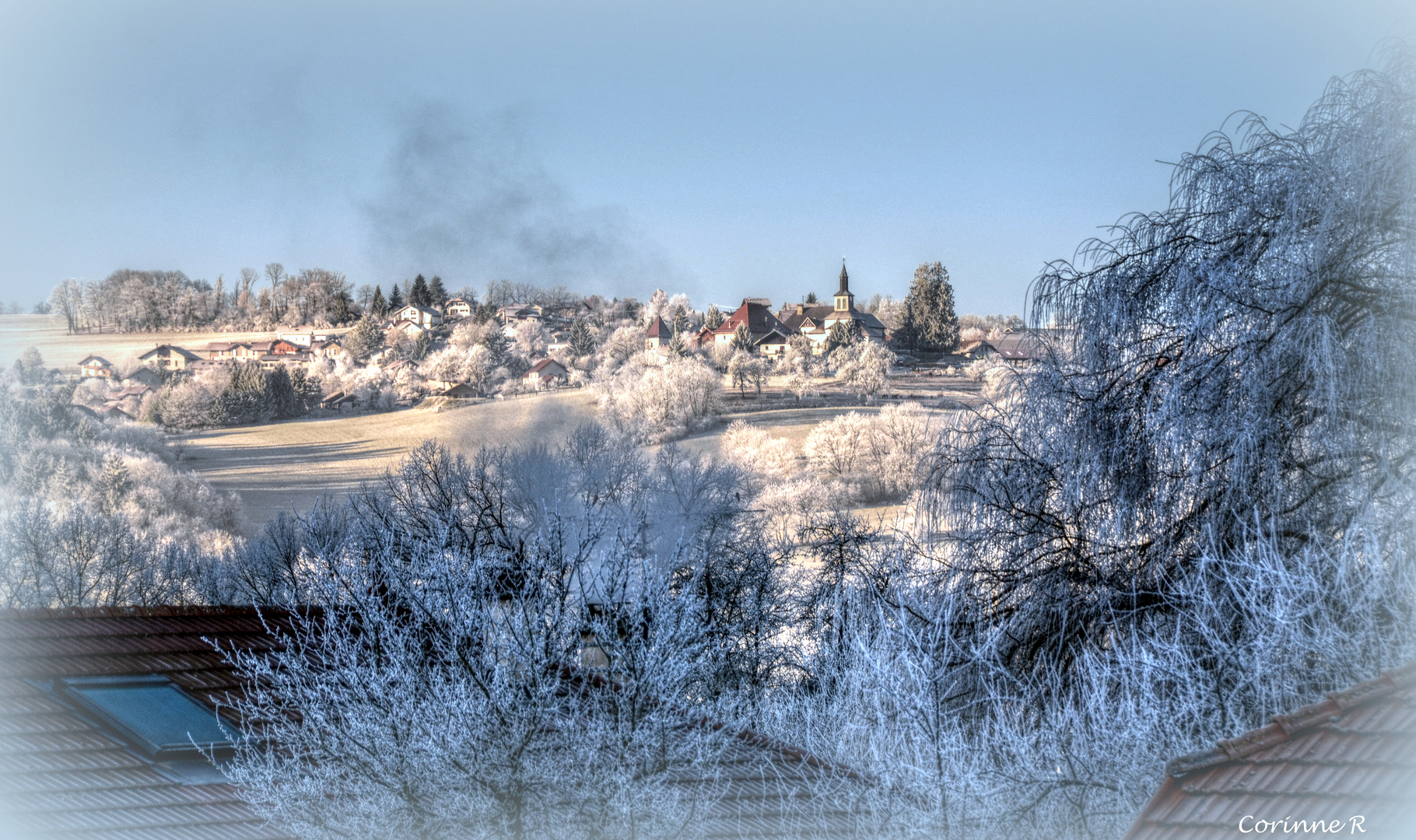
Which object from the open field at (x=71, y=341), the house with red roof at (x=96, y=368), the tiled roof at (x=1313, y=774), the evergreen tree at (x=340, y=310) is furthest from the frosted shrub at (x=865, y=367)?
the tiled roof at (x=1313, y=774)

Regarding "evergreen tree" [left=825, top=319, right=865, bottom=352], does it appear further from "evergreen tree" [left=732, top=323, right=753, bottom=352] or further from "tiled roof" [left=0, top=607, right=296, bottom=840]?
"tiled roof" [left=0, top=607, right=296, bottom=840]

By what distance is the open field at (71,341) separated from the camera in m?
12.9

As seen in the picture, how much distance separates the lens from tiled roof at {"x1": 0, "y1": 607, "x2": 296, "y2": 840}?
297 centimetres

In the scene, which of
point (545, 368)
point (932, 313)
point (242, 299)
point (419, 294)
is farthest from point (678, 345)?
point (242, 299)

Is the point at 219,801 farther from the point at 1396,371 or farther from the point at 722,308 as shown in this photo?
the point at 722,308

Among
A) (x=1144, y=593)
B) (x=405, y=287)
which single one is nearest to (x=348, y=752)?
(x=1144, y=593)

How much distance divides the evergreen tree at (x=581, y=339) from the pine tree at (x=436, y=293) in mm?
2242

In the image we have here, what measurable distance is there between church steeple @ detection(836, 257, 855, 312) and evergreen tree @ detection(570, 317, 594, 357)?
4.37 meters

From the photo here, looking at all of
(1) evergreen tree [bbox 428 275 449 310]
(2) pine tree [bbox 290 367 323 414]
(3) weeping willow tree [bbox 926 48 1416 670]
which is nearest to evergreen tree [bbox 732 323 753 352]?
(1) evergreen tree [bbox 428 275 449 310]

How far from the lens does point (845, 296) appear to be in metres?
16.9

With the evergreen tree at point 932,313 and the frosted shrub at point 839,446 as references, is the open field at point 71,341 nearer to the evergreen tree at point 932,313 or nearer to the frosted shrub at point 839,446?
the frosted shrub at point 839,446

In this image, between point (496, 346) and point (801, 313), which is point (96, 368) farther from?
point (801, 313)

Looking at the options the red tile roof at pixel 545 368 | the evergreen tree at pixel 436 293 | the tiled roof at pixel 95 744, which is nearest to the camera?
the tiled roof at pixel 95 744

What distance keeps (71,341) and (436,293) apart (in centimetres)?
537
